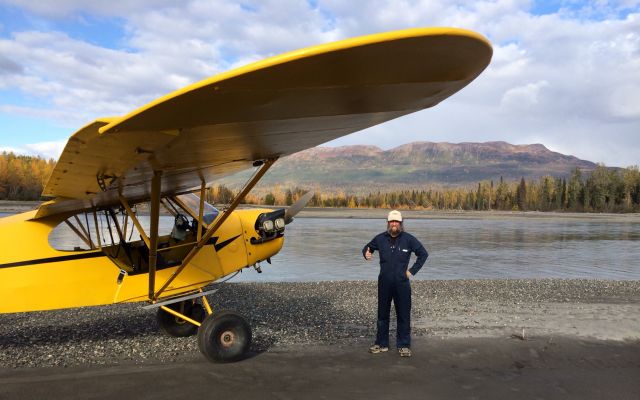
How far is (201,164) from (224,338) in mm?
1880

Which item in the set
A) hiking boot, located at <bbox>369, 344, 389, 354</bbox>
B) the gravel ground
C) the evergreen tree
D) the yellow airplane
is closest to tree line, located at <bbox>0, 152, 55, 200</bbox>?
the gravel ground

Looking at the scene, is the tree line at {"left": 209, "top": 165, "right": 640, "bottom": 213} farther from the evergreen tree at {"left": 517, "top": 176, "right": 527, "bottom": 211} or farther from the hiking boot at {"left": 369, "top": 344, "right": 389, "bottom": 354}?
the hiking boot at {"left": 369, "top": 344, "right": 389, "bottom": 354}

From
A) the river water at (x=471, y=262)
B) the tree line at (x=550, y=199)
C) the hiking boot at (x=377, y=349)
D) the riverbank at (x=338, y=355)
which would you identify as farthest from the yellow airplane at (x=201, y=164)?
the tree line at (x=550, y=199)

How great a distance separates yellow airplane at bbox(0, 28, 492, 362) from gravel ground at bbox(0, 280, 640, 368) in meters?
0.64

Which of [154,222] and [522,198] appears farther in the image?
[522,198]

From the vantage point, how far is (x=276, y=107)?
3357 mm

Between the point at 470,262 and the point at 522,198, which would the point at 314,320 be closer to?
the point at 470,262

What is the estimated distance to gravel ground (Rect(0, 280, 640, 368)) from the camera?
225 inches

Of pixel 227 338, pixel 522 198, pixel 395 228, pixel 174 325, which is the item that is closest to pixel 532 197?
pixel 522 198

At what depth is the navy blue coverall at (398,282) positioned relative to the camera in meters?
5.33


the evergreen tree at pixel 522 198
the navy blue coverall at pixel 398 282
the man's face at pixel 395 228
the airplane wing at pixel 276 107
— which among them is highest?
the evergreen tree at pixel 522 198

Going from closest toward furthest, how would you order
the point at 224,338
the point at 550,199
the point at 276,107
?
1. the point at 276,107
2. the point at 224,338
3. the point at 550,199

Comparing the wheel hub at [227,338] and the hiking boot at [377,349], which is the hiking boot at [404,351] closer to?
the hiking boot at [377,349]

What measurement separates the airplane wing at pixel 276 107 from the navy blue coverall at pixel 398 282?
1.55 meters
